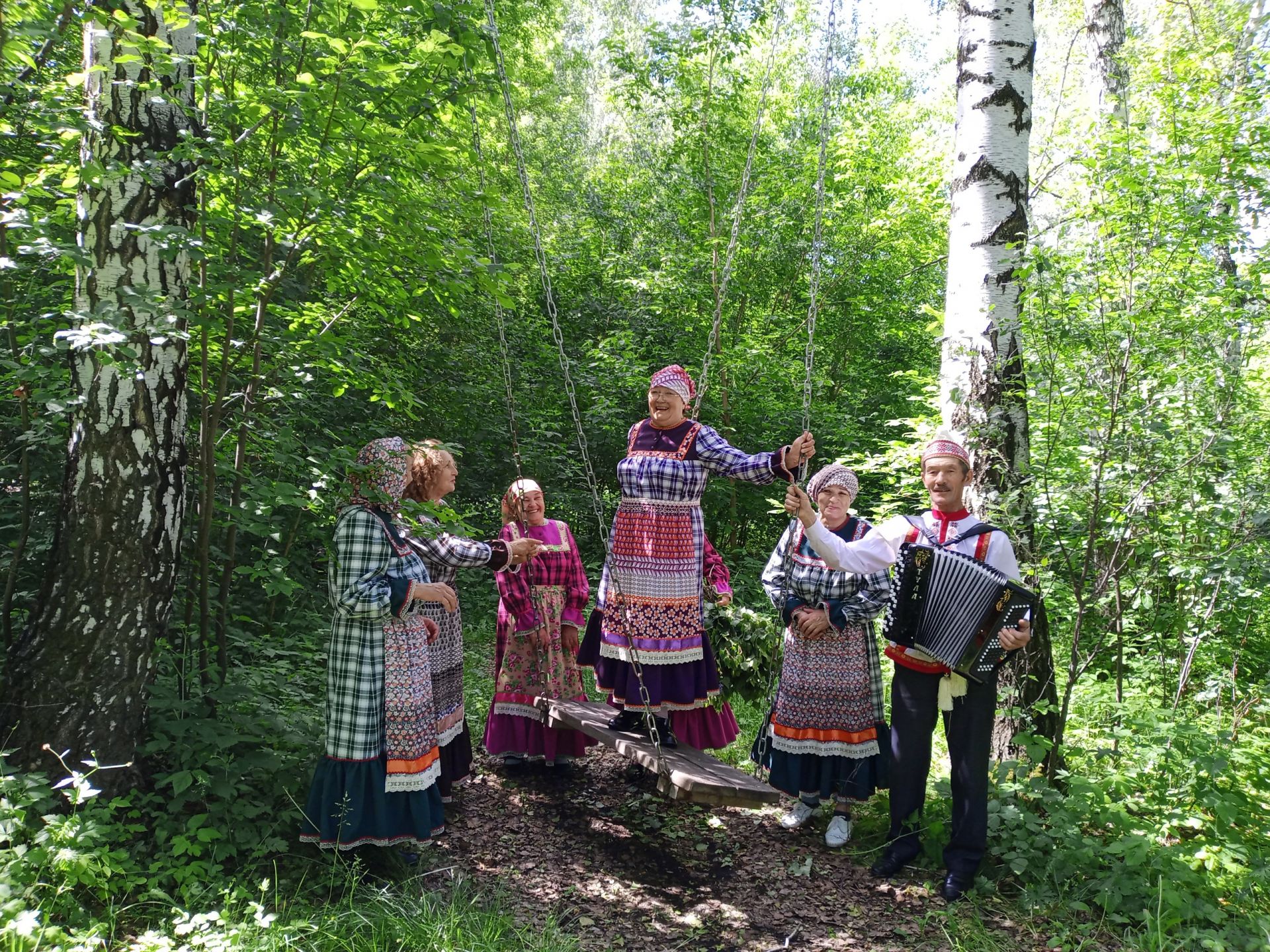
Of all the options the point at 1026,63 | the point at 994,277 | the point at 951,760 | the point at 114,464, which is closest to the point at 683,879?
the point at 951,760

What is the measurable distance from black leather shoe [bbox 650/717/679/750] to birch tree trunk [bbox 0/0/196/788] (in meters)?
2.27

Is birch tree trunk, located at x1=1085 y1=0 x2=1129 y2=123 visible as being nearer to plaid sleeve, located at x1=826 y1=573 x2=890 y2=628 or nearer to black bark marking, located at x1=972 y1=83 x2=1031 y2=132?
black bark marking, located at x1=972 y1=83 x2=1031 y2=132

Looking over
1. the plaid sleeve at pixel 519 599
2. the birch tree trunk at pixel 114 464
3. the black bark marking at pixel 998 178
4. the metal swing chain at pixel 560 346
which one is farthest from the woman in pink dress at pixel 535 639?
the black bark marking at pixel 998 178

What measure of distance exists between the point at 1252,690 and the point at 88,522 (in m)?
6.07

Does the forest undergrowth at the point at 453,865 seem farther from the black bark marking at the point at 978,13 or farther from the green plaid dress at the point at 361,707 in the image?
the black bark marking at the point at 978,13

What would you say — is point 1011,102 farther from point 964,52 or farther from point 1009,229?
point 1009,229

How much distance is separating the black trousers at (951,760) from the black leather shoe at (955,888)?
20 millimetres

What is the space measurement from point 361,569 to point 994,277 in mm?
3303

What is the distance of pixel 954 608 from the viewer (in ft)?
10.4

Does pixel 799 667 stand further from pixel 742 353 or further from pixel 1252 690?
pixel 742 353

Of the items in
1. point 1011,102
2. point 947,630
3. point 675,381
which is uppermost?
point 1011,102

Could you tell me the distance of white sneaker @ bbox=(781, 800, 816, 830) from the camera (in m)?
3.88

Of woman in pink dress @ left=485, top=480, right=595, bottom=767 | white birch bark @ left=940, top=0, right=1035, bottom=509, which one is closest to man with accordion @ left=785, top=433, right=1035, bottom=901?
white birch bark @ left=940, top=0, right=1035, bottom=509

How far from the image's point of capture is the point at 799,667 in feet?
12.5
